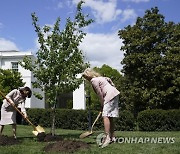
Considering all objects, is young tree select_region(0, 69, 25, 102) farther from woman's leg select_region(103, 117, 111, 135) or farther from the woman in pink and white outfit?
woman's leg select_region(103, 117, 111, 135)

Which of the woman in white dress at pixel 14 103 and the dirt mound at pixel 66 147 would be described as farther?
the woman in white dress at pixel 14 103

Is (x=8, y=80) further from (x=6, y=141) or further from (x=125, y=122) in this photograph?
(x=6, y=141)

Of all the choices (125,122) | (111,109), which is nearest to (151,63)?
(125,122)

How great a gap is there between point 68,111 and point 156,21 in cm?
1104

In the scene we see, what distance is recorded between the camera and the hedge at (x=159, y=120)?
18141 millimetres

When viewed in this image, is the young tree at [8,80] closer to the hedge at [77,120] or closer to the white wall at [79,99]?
the hedge at [77,120]

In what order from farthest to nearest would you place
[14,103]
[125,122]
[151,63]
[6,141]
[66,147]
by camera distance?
[151,63] < [125,122] < [14,103] < [6,141] < [66,147]

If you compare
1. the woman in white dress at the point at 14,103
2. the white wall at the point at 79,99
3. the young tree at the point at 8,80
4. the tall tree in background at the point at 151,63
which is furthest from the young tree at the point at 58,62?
the white wall at the point at 79,99

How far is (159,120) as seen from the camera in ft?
60.8

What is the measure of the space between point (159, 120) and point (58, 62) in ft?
30.9

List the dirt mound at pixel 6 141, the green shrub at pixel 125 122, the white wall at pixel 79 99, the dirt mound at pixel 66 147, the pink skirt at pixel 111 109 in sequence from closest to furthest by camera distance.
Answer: the pink skirt at pixel 111 109 < the dirt mound at pixel 66 147 < the dirt mound at pixel 6 141 < the green shrub at pixel 125 122 < the white wall at pixel 79 99

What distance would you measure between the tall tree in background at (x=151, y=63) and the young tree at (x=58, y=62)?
14122mm

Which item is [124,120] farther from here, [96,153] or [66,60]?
[96,153]

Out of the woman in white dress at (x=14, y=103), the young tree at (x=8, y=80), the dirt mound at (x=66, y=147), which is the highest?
the young tree at (x=8, y=80)
